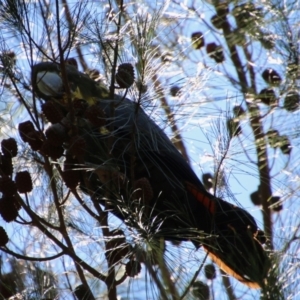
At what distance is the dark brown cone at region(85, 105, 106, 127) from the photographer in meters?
1.70

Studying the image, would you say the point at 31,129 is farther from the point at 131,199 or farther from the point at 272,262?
the point at 272,262

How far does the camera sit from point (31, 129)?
178 cm

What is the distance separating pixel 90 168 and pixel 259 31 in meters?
0.96

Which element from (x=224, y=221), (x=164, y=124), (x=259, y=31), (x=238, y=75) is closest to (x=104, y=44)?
(x=164, y=124)

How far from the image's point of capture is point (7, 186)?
1672 millimetres

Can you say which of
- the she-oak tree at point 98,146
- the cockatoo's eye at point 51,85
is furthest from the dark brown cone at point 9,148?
the cockatoo's eye at point 51,85

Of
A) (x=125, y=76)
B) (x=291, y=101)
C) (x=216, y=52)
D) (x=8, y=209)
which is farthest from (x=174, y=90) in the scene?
(x=216, y=52)

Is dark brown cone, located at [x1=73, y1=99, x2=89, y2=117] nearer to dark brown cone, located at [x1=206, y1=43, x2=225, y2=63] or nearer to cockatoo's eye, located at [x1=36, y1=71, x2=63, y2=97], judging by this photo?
cockatoo's eye, located at [x1=36, y1=71, x2=63, y2=97]

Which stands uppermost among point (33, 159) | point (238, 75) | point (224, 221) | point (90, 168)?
point (238, 75)

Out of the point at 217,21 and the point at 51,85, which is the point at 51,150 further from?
the point at 217,21

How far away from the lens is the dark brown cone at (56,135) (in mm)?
1676

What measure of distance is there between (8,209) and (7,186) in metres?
0.05

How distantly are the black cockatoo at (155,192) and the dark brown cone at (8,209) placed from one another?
191 mm

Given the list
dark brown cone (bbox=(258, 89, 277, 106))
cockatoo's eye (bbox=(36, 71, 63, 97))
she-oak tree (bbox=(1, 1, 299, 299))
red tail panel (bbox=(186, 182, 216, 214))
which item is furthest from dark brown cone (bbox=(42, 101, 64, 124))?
dark brown cone (bbox=(258, 89, 277, 106))
